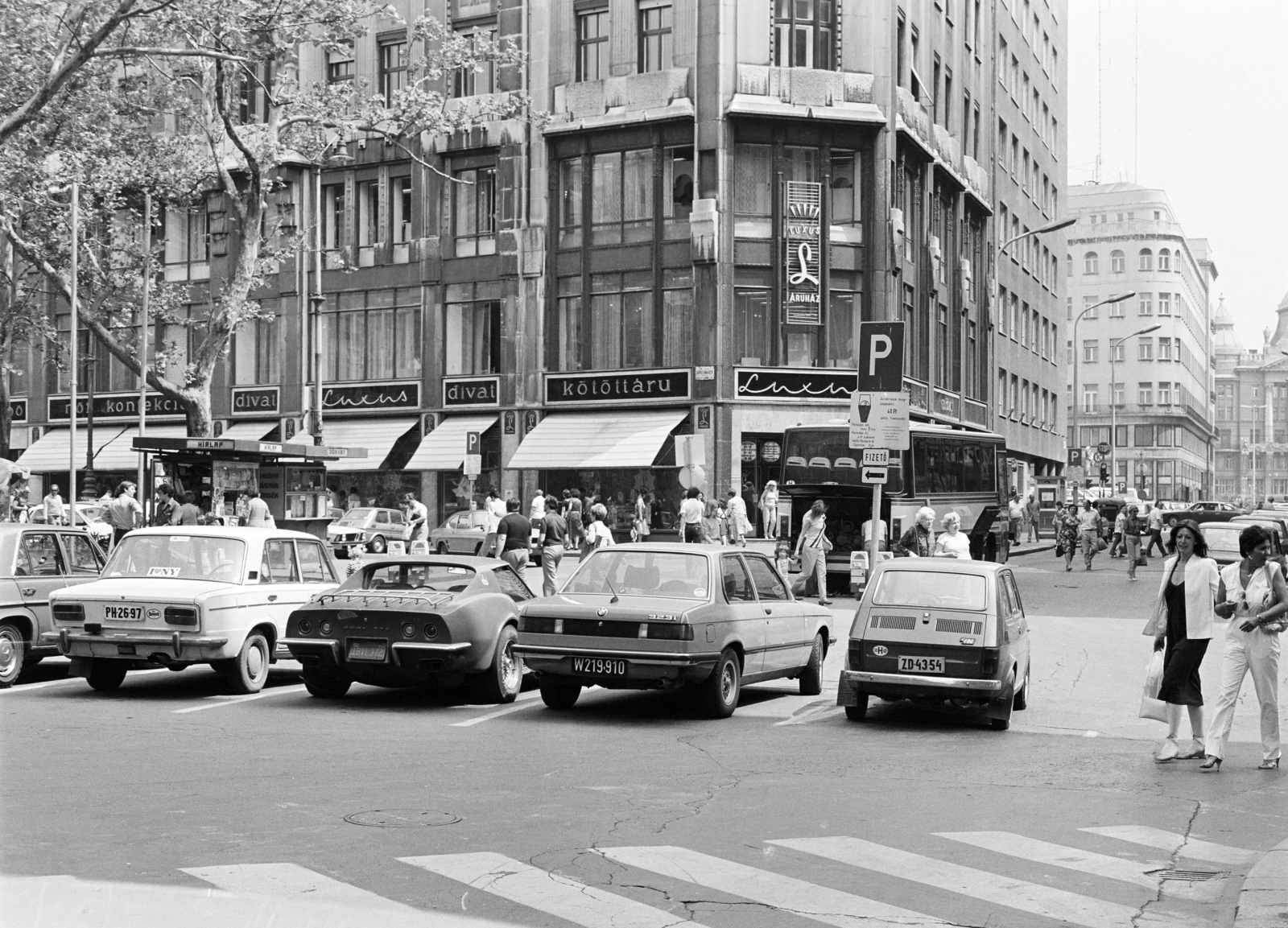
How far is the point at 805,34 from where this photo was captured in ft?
150

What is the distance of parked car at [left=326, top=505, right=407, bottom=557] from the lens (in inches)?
1714

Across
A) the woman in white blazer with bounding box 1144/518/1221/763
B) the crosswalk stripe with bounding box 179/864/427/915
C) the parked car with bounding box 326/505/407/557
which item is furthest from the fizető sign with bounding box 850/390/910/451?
the parked car with bounding box 326/505/407/557

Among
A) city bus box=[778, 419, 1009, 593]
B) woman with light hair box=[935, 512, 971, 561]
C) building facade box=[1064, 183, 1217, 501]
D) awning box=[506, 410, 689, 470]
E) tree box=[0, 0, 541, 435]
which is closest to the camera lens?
woman with light hair box=[935, 512, 971, 561]

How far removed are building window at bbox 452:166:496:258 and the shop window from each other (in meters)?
3.60

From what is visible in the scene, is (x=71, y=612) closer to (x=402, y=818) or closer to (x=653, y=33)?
(x=402, y=818)

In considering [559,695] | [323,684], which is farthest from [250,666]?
[559,695]

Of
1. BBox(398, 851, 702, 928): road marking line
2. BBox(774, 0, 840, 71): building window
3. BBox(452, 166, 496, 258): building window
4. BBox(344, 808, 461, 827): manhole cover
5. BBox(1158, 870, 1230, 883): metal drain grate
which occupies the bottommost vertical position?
BBox(1158, 870, 1230, 883): metal drain grate

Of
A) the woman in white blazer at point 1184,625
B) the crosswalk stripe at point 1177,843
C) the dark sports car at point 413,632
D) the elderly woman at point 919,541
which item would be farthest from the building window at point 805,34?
the crosswalk stripe at point 1177,843

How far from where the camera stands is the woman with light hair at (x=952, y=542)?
17891 mm

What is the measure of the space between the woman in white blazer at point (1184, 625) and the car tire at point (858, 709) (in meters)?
2.80

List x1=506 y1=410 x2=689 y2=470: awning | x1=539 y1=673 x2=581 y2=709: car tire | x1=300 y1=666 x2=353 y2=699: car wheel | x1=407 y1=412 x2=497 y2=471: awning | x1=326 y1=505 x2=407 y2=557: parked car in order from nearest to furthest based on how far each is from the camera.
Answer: x1=539 y1=673 x2=581 y2=709: car tire < x1=300 y1=666 x2=353 y2=699: car wheel < x1=326 y1=505 x2=407 y2=557: parked car < x1=506 y1=410 x2=689 y2=470: awning < x1=407 y1=412 x2=497 y2=471: awning

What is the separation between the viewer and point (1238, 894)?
7.24 m

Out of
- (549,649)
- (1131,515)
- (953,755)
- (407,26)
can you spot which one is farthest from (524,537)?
(407,26)

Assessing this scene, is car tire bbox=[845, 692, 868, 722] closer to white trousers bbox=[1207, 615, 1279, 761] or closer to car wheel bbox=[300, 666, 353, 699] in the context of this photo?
white trousers bbox=[1207, 615, 1279, 761]
